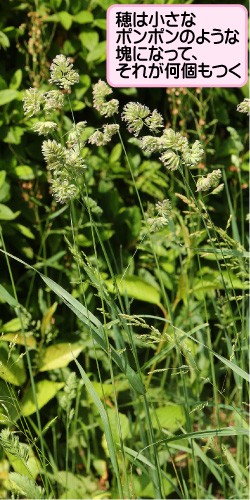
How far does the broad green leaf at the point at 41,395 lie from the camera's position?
62.6 inches

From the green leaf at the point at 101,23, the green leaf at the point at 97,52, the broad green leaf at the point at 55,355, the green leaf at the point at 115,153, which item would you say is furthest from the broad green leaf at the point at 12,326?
the green leaf at the point at 101,23

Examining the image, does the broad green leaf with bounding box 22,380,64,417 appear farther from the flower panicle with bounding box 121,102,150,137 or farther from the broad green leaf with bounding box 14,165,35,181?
the flower panicle with bounding box 121,102,150,137

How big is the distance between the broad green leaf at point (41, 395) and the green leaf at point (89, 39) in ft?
3.30

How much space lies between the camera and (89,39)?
1704 millimetres

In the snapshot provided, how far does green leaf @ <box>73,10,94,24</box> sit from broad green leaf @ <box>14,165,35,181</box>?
1.52 feet

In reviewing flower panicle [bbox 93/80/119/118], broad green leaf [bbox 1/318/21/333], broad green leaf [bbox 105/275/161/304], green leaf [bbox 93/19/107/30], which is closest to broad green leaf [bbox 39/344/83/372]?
broad green leaf [bbox 1/318/21/333]

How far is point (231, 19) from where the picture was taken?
4.72 ft

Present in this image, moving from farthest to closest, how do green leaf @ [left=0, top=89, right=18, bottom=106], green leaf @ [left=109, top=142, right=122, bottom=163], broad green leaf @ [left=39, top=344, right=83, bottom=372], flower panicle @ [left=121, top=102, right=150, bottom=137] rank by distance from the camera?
green leaf @ [left=109, top=142, right=122, bottom=163] < broad green leaf @ [left=39, top=344, right=83, bottom=372] < green leaf @ [left=0, top=89, right=18, bottom=106] < flower panicle @ [left=121, top=102, right=150, bottom=137]

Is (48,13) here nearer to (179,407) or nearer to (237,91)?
(237,91)

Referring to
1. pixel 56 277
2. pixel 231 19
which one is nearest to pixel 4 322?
pixel 56 277

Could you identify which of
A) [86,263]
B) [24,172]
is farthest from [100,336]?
[24,172]

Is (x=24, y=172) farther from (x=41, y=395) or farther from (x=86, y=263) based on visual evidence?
(x=41, y=395)

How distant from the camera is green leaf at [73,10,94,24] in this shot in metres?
1.67

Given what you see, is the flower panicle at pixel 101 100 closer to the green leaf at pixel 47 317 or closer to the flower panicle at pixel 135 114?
the flower panicle at pixel 135 114
